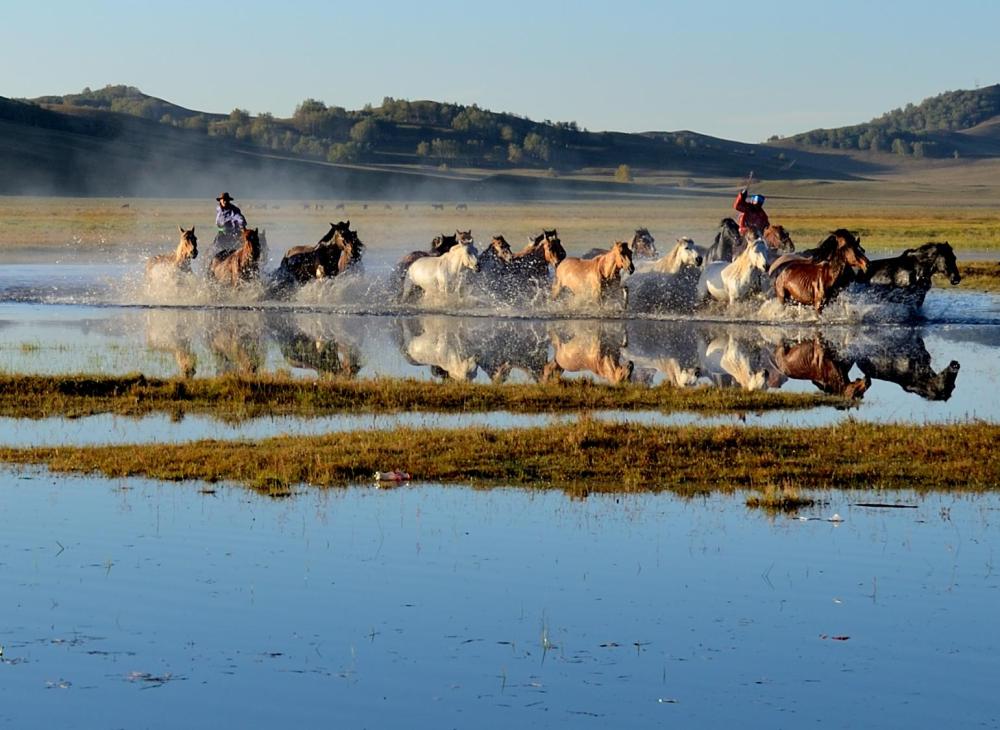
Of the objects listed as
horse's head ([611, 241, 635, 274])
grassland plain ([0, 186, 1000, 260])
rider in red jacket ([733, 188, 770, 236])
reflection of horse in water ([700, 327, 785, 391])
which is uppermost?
rider in red jacket ([733, 188, 770, 236])

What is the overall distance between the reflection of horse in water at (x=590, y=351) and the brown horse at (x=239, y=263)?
19.2 feet

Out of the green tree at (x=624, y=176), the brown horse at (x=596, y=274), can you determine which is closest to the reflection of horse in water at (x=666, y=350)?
the brown horse at (x=596, y=274)

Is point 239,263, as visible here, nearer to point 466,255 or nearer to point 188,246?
point 188,246

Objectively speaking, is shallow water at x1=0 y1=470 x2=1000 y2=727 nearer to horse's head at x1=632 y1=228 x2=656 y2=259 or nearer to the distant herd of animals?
the distant herd of animals

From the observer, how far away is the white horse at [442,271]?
26.8m

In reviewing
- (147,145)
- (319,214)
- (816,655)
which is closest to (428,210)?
(319,214)

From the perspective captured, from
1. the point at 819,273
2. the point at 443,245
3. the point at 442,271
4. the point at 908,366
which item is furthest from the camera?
the point at 443,245

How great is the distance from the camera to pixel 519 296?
89.5ft

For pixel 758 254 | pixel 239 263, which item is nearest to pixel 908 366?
pixel 758 254

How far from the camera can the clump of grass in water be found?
11039 millimetres

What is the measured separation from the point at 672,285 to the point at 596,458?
45.8 ft

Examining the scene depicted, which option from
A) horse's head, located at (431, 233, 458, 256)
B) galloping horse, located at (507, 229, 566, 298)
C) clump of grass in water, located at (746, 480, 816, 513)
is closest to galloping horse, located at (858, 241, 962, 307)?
galloping horse, located at (507, 229, 566, 298)

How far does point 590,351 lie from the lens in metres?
21.0

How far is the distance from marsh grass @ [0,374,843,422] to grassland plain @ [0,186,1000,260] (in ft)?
101
